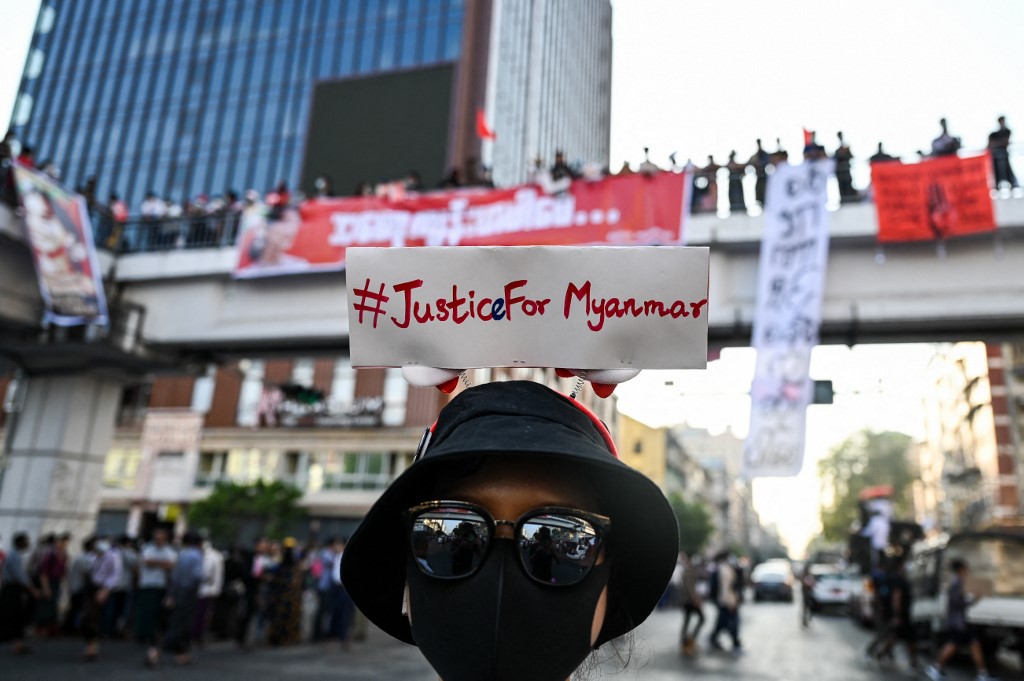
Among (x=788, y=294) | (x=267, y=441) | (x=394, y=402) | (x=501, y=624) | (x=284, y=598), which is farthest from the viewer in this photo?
(x=267, y=441)

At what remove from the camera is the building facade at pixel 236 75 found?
44250 millimetres

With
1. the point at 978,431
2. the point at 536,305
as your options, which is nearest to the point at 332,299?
the point at 536,305

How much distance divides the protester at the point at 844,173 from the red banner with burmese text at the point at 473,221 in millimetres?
2170

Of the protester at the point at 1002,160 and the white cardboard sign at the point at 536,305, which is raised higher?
the protester at the point at 1002,160

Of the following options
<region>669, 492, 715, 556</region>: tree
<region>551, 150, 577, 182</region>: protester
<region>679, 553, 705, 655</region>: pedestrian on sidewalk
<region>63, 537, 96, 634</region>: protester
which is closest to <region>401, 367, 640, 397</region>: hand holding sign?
<region>551, 150, 577, 182</region>: protester

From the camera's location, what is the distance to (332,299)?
37.8ft

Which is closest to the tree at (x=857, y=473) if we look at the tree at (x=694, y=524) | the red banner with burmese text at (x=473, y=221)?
the tree at (x=694, y=524)

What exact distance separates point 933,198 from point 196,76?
53726mm

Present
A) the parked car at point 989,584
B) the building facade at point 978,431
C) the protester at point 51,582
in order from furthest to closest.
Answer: the building facade at point 978,431
the parked car at point 989,584
the protester at point 51,582

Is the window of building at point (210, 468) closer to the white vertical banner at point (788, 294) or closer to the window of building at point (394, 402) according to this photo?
the window of building at point (394, 402)

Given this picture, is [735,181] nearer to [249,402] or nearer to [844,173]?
[844,173]

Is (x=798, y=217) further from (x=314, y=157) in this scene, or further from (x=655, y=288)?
(x=314, y=157)

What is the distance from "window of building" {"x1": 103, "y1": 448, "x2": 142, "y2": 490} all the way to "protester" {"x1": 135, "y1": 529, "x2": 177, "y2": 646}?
2995 centimetres

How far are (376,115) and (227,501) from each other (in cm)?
1680
